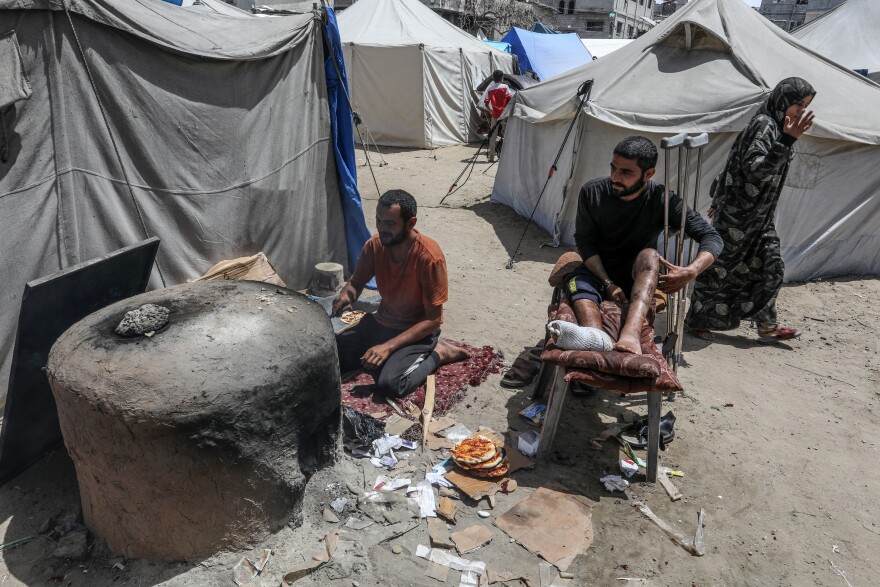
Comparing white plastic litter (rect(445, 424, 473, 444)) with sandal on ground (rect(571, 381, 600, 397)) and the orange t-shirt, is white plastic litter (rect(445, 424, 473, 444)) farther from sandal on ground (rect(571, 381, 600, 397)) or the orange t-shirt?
sandal on ground (rect(571, 381, 600, 397))

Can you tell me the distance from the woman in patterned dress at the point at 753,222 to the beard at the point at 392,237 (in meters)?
3.13

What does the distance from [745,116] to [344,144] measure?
4.36 meters

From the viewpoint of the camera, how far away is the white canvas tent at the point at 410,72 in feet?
45.0

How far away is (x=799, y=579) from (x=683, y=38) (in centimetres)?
639

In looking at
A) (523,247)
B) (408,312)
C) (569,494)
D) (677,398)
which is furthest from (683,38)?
(569,494)

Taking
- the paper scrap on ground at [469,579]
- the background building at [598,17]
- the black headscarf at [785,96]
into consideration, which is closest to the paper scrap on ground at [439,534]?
the paper scrap on ground at [469,579]

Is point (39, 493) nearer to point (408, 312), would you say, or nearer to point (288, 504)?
point (288, 504)

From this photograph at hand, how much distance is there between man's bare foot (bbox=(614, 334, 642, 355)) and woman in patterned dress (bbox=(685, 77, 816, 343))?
258cm

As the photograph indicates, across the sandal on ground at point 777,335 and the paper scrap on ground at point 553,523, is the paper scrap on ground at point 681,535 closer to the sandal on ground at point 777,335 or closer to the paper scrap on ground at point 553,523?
the paper scrap on ground at point 553,523

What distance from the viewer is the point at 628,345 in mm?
3170

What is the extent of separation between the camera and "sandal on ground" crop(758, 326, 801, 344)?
5.34 m

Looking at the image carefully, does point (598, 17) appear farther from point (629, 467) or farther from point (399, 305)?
point (629, 467)

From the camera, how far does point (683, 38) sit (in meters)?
6.98

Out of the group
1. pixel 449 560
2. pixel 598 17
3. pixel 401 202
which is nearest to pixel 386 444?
pixel 449 560
